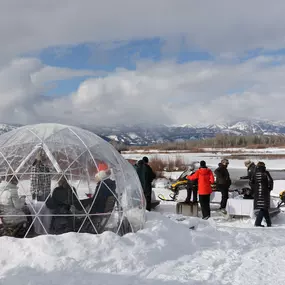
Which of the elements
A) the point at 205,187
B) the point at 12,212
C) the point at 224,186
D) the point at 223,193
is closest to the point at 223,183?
the point at 224,186

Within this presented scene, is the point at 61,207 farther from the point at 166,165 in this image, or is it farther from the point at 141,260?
the point at 166,165

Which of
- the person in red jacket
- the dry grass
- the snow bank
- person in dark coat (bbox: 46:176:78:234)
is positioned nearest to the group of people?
the person in red jacket

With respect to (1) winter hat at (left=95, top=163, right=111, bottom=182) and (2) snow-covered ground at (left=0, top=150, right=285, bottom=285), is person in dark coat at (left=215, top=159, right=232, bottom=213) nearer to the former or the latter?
(2) snow-covered ground at (left=0, top=150, right=285, bottom=285)

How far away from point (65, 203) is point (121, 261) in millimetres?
1598

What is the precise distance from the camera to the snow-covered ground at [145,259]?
16.9 feet

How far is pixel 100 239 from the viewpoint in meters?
6.27

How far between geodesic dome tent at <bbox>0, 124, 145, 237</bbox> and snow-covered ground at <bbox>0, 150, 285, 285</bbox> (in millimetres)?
517

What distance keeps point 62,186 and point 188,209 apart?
5.00 metres

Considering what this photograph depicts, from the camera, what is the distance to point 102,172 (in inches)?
285

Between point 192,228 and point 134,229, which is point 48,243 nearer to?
point 134,229

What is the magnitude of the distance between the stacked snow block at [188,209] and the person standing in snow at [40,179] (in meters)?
4.99

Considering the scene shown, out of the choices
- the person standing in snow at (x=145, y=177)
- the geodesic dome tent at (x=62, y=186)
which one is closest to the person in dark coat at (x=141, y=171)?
the person standing in snow at (x=145, y=177)

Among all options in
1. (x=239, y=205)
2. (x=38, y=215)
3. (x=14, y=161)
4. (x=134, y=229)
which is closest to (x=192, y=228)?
(x=134, y=229)

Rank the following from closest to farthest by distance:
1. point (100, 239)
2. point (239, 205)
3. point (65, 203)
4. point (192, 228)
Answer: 1. point (100, 239)
2. point (65, 203)
3. point (192, 228)
4. point (239, 205)
